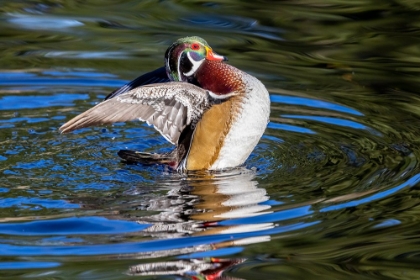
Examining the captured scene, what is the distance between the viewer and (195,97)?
25.3 feet

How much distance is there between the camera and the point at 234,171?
7824 millimetres

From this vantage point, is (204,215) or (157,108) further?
(157,108)

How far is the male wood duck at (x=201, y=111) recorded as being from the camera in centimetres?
755

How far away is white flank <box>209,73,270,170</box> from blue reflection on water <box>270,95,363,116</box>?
1768mm

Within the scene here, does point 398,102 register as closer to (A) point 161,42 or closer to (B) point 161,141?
(B) point 161,141

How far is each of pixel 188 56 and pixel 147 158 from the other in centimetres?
98

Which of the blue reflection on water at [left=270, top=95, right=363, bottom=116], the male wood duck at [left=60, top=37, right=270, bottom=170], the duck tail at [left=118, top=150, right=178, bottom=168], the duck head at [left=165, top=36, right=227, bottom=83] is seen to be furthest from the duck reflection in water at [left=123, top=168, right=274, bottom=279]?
the blue reflection on water at [left=270, top=95, right=363, bottom=116]

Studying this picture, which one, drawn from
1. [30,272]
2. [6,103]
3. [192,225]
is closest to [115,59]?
[6,103]

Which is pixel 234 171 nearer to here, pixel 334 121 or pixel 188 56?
pixel 188 56

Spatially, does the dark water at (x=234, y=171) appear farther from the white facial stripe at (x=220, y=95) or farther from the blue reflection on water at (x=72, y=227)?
the white facial stripe at (x=220, y=95)

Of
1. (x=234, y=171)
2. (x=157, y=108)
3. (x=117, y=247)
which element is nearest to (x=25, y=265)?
(x=117, y=247)

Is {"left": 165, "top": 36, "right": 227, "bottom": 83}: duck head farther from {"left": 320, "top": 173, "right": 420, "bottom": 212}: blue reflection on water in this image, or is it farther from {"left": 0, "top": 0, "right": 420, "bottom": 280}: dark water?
{"left": 320, "top": 173, "right": 420, "bottom": 212}: blue reflection on water

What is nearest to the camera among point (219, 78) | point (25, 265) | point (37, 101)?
point (25, 265)

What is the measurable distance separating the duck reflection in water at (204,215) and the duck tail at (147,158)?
391 mm
